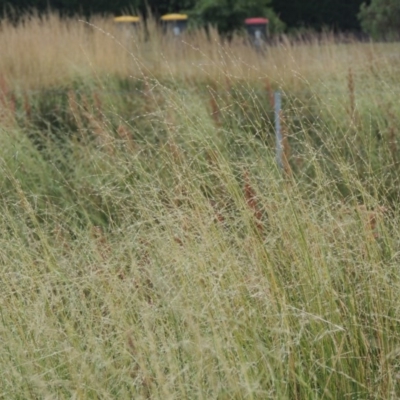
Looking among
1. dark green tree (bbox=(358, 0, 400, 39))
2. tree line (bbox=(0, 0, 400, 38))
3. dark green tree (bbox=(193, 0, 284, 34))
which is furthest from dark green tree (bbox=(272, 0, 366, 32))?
dark green tree (bbox=(358, 0, 400, 39))

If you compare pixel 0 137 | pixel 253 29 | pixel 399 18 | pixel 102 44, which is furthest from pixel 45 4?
pixel 0 137

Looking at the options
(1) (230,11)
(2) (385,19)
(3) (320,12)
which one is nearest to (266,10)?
(1) (230,11)

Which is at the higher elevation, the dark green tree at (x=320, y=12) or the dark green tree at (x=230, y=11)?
the dark green tree at (x=230, y=11)

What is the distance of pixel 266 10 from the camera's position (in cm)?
2083

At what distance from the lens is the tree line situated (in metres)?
18.6

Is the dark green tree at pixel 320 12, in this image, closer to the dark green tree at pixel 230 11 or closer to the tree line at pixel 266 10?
the tree line at pixel 266 10

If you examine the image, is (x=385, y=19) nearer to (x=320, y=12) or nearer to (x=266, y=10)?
(x=266, y=10)

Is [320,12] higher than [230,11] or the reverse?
the reverse

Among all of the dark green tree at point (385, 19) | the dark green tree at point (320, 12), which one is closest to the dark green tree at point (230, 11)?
the dark green tree at point (385, 19)

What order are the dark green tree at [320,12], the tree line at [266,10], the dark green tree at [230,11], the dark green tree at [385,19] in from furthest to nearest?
the dark green tree at [320,12]
the dark green tree at [230,11]
the tree line at [266,10]
the dark green tree at [385,19]

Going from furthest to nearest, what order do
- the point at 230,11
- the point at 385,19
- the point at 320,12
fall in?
the point at 320,12 → the point at 230,11 → the point at 385,19

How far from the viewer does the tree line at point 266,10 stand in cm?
1859

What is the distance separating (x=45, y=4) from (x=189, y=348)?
19573 mm

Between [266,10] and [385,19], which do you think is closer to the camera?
[385,19]
